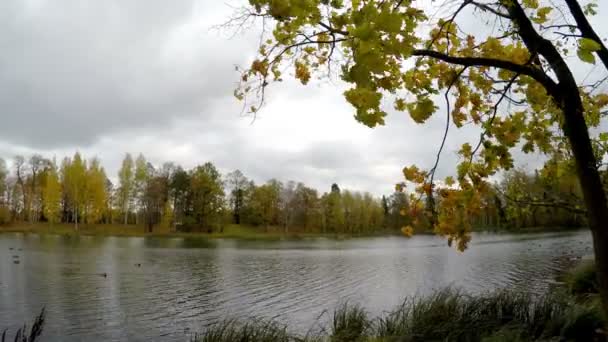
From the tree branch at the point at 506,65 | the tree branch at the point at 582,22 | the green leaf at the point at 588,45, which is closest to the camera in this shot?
the green leaf at the point at 588,45

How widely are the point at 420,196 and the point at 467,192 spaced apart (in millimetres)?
406

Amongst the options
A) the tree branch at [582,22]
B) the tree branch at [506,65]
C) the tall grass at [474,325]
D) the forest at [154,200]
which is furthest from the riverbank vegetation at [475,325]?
the forest at [154,200]

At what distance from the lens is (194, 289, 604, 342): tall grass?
6.91m

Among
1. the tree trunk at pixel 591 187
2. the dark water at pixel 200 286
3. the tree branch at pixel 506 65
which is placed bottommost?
the dark water at pixel 200 286

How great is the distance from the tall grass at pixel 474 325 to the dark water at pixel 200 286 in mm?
5401

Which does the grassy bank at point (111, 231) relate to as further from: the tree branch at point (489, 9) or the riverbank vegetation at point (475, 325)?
the tree branch at point (489, 9)

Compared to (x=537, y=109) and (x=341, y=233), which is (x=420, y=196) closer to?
(x=537, y=109)

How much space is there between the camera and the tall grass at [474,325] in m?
6.91

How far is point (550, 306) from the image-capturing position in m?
8.48

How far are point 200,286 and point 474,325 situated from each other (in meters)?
16.7

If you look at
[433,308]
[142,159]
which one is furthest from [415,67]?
[142,159]

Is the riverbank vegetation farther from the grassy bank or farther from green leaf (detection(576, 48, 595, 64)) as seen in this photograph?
the grassy bank

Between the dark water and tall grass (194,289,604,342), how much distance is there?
213 inches

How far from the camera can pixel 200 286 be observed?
851 inches
